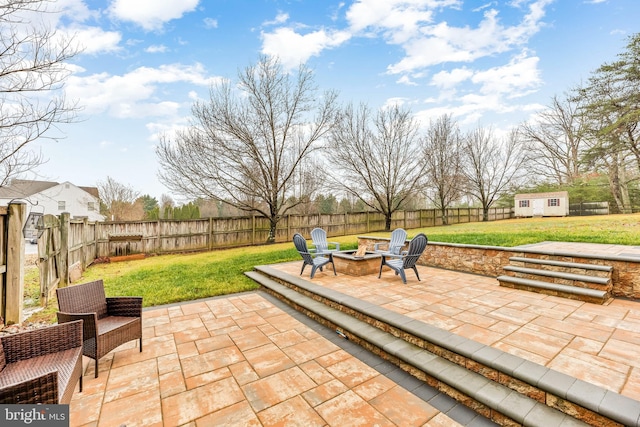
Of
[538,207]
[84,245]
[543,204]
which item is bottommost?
[84,245]

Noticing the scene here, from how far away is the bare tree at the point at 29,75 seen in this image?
371 cm

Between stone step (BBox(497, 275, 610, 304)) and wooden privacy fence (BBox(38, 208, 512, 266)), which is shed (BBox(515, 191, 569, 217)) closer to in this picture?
wooden privacy fence (BBox(38, 208, 512, 266))

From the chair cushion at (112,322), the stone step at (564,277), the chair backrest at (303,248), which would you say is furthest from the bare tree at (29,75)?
the stone step at (564,277)

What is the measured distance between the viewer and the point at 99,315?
2959 mm

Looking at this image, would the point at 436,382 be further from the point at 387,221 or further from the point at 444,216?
the point at 444,216

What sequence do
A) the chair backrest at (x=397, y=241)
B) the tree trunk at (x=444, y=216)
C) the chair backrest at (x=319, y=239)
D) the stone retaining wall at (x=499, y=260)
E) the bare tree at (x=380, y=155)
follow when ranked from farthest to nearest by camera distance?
the tree trunk at (x=444, y=216)
the bare tree at (x=380, y=155)
the chair backrest at (x=319, y=239)
the chair backrest at (x=397, y=241)
the stone retaining wall at (x=499, y=260)

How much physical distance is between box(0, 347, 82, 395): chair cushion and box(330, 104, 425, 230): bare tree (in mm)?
14842

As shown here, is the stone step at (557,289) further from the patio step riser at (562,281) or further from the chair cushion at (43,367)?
the chair cushion at (43,367)

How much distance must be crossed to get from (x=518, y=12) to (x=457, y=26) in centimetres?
167

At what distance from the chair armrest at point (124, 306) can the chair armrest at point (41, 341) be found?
2.66 ft

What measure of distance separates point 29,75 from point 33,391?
4.86 metres

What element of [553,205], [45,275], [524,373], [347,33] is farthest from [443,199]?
[45,275]

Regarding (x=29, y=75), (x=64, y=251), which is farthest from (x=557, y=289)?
(x=64, y=251)

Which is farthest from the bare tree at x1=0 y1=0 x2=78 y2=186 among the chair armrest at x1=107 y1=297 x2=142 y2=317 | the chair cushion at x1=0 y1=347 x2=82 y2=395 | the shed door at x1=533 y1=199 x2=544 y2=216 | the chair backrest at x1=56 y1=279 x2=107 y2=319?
the shed door at x1=533 y1=199 x2=544 y2=216
